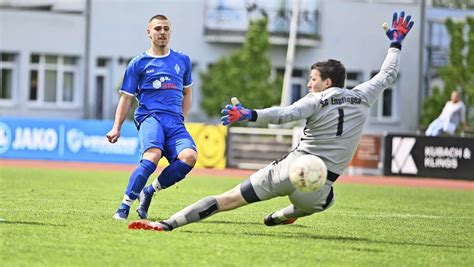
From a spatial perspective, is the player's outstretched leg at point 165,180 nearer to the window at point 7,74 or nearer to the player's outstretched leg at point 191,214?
the player's outstretched leg at point 191,214

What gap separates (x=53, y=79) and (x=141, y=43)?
386 cm

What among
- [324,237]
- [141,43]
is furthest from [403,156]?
[141,43]

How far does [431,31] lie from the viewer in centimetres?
5191

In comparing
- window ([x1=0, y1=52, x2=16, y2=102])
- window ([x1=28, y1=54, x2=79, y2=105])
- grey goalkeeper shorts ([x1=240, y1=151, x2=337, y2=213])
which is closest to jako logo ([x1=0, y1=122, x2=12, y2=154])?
window ([x1=0, y1=52, x2=16, y2=102])

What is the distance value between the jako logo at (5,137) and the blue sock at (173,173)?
64.9 ft

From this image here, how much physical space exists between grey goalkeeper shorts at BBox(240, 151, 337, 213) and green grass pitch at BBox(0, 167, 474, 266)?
0.36m

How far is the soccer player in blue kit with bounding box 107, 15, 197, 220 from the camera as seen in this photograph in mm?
12273

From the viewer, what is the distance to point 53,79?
46594 mm

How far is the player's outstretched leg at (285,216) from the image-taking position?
11.3 metres

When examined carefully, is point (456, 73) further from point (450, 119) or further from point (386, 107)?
point (450, 119)

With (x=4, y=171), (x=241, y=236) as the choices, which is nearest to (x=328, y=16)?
(x=4, y=171)

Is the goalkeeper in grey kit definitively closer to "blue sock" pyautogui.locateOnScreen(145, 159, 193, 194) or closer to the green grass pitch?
the green grass pitch

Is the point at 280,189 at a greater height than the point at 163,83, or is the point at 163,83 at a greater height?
the point at 163,83

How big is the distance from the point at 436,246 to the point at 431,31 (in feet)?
139
